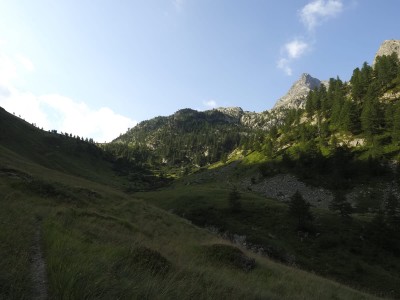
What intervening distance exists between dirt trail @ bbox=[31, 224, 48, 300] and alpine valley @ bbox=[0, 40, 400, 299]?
0.08 ft

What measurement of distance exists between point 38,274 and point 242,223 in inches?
1948

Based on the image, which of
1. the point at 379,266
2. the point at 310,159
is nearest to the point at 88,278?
the point at 379,266

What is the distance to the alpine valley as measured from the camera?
23.2ft

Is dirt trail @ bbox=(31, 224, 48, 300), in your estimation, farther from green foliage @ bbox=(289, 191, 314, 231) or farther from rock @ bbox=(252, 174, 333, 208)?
rock @ bbox=(252, 174, 333, 208)

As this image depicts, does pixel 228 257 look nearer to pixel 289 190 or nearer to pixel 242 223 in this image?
pixel 242 223

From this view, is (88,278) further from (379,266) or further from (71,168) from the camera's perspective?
(71,168)

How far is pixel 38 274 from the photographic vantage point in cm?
597

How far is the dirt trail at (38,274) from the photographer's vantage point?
512cm

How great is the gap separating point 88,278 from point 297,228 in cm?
4777

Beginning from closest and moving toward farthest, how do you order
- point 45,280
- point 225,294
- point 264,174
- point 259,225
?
point 45,280
point 225,294
point 259,225
point 264,174

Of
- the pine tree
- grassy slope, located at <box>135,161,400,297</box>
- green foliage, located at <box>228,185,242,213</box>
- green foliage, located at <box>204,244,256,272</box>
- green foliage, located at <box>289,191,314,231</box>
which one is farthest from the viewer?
the pine tree

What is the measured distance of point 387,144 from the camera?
92688 mm

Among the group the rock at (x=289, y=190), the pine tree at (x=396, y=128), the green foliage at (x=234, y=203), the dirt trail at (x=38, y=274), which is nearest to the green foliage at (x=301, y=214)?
the green foliage at (x=234, y=203)

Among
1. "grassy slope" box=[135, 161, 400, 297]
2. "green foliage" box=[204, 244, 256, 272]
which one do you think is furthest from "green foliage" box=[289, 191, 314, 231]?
"green foliage" box=[204, 244, 256, 272]
